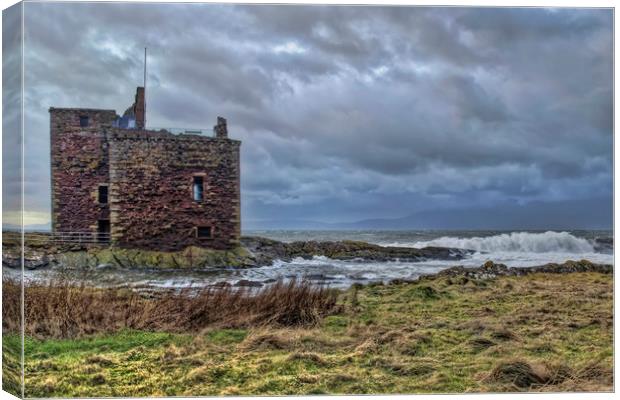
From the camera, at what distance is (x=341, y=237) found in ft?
18.7

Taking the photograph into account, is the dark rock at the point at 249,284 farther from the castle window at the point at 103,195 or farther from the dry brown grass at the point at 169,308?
the castle window at the point at 103,195

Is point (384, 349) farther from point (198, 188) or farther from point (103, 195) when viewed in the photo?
point (103, 195)

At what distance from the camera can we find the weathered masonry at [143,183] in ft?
18.9

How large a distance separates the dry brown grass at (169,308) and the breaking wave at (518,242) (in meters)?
1.34

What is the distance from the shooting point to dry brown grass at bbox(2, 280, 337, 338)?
5.38 metres

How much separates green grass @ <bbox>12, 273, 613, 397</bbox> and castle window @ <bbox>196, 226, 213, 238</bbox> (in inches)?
41.6

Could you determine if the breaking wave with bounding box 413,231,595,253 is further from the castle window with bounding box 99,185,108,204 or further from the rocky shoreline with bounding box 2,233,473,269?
the castle window with bounding box 99,185,108,204

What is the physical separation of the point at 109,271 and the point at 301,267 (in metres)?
1.89

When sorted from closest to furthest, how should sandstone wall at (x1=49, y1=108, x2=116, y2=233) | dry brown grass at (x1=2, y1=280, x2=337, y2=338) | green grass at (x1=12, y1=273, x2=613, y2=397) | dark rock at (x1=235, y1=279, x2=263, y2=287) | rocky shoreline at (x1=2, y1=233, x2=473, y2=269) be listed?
green grass at (x1=12, y1=273, x2=613, y2=397), dry brown grass at (x1=2, y1=280, x2=337, y2=338), sandstone wall at (x1=49, y1=108, x2=116, y2=233), rocky shoreline at (x1=2, y1=233, x2=473, y2=269), dark rock at (x1=235, y1=279, x2=263, y2=287)

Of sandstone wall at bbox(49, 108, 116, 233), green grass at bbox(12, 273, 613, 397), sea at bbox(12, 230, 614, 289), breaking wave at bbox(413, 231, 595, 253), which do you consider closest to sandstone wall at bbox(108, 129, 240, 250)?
sandstone wall at bbox(49, 108, 116, 233)

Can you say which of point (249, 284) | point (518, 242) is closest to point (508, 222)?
point (518, 242)

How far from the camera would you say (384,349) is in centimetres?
536

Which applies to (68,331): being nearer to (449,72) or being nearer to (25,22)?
(25,22)

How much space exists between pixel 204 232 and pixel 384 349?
2188 mm
